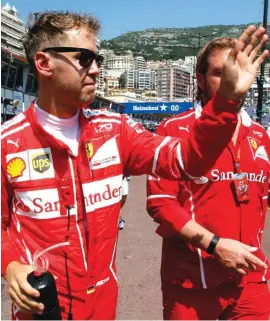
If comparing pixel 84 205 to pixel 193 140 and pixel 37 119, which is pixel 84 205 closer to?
pixel 37 119

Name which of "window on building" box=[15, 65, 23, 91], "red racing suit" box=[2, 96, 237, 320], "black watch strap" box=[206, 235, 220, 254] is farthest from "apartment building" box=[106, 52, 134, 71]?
"red racing suit" box=[2, 96, 237, 320]

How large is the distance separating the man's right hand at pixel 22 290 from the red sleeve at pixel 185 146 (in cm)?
61

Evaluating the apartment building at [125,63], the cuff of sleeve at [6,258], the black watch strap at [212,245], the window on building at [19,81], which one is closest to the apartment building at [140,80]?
the apartment building at [125,63]

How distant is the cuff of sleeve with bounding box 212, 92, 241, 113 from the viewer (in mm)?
1636

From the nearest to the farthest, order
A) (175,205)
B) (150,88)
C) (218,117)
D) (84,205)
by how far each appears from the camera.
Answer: (218,117), (84,205), (175,205), (150,88)

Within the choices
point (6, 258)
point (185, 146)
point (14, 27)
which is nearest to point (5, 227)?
point (6, 258)

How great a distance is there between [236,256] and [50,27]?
4.15 feet

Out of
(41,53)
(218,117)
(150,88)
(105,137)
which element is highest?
(41,53)

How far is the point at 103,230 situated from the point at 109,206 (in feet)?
0.34

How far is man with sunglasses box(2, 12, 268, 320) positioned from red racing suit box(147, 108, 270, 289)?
466mm

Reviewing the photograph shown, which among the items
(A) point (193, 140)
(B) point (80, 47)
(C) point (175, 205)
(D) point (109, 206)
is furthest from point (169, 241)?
(B) point (80, 47)

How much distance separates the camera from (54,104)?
1.98 metres

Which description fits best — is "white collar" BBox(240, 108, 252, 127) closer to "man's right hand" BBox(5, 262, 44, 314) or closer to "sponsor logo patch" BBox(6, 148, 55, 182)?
"sponsor logo patch" BBox(6, 148, 55, 182)

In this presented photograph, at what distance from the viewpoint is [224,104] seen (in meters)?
1.64
